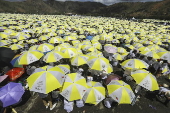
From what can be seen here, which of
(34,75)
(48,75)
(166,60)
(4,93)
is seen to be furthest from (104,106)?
(166,60)

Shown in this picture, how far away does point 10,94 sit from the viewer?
461 cm

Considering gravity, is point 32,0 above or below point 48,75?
above

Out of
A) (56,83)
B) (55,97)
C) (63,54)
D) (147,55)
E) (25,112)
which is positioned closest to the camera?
(56,83)

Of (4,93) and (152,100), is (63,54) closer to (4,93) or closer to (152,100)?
(4,93)

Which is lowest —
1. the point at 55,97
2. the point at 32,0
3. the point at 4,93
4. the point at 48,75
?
the point at 55,97

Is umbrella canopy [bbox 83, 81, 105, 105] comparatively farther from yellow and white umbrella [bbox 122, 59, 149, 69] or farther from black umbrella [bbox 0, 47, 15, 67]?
black umbrella [bbox 0, 47, 15, 67]

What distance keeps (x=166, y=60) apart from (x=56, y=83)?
8129mm

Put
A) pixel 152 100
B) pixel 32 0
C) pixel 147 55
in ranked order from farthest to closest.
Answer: pixel 32 0 < pixel 147 55 < pixel 152 100

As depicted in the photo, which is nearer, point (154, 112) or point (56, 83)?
point (56, 83)

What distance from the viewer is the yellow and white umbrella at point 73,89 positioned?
4.41 meters

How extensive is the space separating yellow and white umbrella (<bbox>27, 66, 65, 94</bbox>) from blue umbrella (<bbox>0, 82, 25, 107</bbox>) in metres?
0.99

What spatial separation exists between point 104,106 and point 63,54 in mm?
4344

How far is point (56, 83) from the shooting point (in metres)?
4.47

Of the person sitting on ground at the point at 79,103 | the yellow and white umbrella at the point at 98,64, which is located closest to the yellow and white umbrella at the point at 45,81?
the person sitting on ground at the point at 79,103
